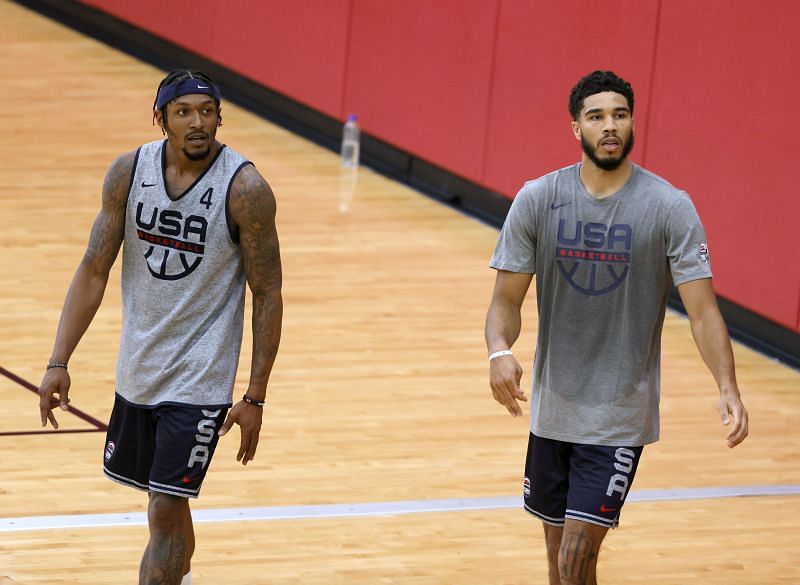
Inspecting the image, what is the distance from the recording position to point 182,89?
17.5 ft

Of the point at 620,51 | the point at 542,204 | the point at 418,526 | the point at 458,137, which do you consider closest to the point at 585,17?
the point at 620,51

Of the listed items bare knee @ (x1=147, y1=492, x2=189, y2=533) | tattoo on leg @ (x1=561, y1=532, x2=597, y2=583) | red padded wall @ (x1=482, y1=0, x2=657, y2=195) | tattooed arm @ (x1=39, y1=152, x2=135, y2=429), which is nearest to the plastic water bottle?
red padded wall @ (x1=482, y1=0, x2=657, y2=195)

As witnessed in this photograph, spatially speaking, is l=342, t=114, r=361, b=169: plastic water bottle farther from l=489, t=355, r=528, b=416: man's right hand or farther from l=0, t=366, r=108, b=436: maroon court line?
l=489, t=355, r=528, b=416: man's right hand

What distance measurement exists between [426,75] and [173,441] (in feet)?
25.2

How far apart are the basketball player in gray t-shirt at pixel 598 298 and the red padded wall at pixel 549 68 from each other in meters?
5.60

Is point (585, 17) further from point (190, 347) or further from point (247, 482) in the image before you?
point (190, 347)

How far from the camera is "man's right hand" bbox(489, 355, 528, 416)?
4.95 metres

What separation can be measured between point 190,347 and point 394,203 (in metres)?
7.29

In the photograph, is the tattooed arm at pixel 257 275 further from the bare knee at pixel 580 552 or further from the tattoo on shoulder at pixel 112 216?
the bare knee at pixel 580 552

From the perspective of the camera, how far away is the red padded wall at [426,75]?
1230 cm

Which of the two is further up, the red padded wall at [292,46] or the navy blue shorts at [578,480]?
the navy blue shorts at [578,480]

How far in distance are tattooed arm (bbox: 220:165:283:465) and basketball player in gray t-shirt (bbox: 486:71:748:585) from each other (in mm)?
709

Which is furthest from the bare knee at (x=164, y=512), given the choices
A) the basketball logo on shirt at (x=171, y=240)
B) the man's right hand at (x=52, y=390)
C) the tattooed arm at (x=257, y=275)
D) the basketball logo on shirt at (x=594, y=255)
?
the basketball logo on shirt at (x=594, y=255)

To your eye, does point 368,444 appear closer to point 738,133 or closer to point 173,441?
point 173,441
